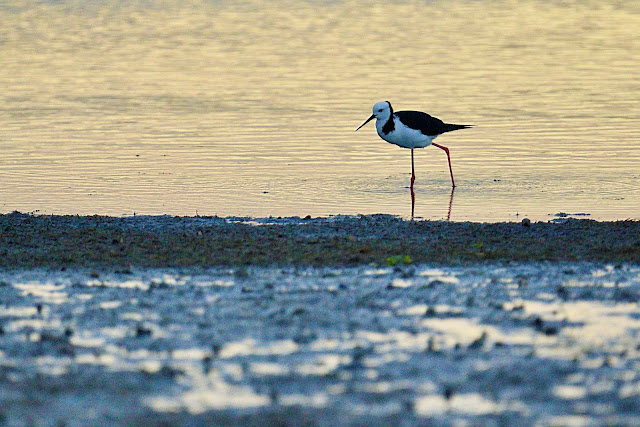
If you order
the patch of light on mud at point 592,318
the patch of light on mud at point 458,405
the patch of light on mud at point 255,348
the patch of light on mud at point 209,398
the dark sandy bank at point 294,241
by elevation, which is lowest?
the dark sandy bank at point 294,241

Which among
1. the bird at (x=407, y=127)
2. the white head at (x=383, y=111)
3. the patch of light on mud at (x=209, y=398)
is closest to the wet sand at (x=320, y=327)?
the patch of light on mud at (x=209, y=398)

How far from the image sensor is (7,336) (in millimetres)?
6816

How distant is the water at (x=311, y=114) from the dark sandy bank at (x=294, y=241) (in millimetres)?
1249

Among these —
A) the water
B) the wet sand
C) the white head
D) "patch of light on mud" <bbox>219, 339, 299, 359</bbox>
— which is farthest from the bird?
"patch of light on mud" <bbox>219, 339, 299, 359</bbox>

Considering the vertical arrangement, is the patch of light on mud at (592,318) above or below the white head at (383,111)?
above

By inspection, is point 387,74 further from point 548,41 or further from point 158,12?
point 158,12

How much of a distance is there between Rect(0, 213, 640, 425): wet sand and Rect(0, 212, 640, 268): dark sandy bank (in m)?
0.04

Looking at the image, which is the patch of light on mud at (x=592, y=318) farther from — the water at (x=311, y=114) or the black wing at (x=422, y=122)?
the black wing at (x=422, y=122)

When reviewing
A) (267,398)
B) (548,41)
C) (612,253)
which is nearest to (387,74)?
(548,41)

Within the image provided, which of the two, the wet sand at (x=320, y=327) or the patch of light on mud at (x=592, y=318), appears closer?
the wet sand at (x=320, y=327)

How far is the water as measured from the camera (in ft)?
45.1

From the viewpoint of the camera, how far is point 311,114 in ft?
66.0

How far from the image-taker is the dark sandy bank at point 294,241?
940 centimetres

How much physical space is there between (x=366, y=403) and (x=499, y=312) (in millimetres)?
2025
